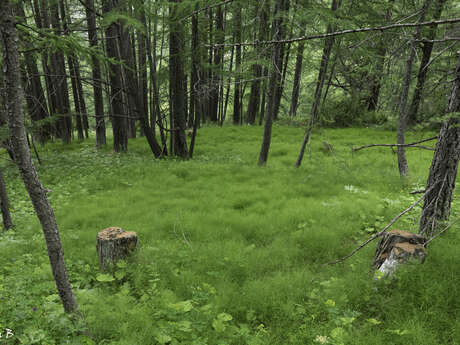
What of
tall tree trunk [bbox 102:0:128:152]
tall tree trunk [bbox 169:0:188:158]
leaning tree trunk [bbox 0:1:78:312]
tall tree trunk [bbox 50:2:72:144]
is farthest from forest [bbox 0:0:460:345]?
tall tree trunk [bbox 50:2:72:144]

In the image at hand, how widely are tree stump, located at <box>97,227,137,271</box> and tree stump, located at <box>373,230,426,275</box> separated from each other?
3344 millimetres

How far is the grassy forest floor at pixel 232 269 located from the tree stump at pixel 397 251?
0.12 metres

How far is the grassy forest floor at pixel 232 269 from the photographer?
253cm

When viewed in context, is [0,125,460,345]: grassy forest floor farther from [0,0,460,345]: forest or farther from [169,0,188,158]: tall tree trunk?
[169,0,188,158]: tall tree trunk

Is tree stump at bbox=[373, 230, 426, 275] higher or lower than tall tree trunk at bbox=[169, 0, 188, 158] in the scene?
lower

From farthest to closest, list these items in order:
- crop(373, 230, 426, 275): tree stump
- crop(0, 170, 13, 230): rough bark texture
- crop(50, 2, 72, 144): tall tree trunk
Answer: crop(50, 2, 72, 144): tall tree trunk < crop(0, 170, 13, 230): rough bark texture < crop(373, 230, 426, 275): tree stump

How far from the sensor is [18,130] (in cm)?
184

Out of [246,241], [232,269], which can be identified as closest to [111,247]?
[232,269]

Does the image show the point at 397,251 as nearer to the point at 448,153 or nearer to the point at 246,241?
the point at 448,153

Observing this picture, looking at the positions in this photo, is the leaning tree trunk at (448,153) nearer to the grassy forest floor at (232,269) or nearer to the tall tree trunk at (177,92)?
the grassy forest floor at (232,269)

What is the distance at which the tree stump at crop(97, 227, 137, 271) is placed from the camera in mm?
3512

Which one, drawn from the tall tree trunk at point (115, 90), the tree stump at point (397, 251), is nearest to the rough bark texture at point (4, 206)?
the tall tree trunk at point (115, 90)

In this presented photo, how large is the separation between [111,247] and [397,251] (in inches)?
142

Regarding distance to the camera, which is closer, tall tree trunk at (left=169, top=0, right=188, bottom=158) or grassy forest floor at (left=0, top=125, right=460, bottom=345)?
grassy forest floor at (left=0, top=125, right=460, bottom=345)
